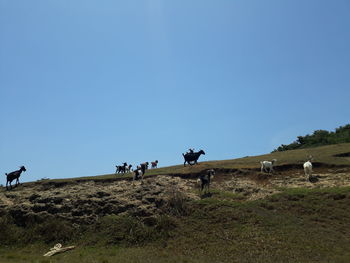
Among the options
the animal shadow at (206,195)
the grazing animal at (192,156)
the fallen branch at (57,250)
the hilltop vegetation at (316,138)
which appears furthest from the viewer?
the hilltop vegetation at (316,138)

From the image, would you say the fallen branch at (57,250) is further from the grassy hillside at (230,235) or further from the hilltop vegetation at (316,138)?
the hilltop vegetation at (316,138)

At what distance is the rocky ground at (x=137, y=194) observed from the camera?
30203 mm

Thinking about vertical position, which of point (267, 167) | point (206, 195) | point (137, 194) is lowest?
point (206, 195)

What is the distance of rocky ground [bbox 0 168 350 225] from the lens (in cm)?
3020

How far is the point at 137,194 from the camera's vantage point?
1265 inches

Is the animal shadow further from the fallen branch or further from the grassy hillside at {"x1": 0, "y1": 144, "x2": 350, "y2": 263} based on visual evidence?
the fallen branch

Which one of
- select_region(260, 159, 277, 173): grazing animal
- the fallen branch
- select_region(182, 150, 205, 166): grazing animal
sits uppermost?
select_region(182, 150, 205, 166): grazing animal

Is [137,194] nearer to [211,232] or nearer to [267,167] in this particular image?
[211,232]

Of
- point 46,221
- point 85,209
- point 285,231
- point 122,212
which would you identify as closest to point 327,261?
point 285,231

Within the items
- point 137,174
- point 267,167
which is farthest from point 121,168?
point 267,167

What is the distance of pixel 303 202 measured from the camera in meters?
27.2

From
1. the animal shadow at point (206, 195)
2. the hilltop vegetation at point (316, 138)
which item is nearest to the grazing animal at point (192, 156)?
the animal shadow at point (206, 195)

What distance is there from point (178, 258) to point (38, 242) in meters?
13.7

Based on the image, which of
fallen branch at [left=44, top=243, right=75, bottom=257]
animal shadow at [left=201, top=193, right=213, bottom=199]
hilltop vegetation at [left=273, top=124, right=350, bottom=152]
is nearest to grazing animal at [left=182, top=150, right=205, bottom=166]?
animal shadow at [left=201, top=193, right=213, bottom=199]
